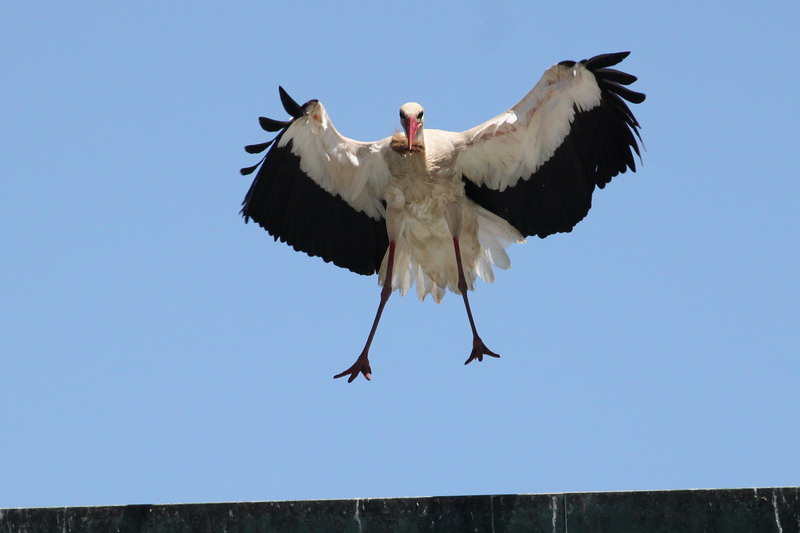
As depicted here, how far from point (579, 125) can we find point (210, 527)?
3.87 meters

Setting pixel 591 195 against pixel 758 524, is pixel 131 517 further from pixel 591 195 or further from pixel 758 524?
pixel 591 195

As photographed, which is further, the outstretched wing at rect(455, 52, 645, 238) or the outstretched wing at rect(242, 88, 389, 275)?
the outstretched wing at rect(242, 88, 389, 275)

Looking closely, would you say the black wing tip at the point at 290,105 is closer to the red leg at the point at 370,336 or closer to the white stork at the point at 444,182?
the white stork at the point at 444,182

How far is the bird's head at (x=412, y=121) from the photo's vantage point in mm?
8062

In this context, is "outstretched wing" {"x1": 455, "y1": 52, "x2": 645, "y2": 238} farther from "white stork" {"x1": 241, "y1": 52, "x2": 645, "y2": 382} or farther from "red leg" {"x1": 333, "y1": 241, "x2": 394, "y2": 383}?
"red leg" {"x1": 333, "y1": 241, "x2": 394, "y2": 383}

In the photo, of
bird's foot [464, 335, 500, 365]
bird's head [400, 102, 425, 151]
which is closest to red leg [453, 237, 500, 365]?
bird's foot [464, 335, 500, 365]

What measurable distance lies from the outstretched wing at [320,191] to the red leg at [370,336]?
0.30m

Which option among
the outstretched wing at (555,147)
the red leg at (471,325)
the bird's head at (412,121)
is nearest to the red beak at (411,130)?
the bird's head at (412,121)

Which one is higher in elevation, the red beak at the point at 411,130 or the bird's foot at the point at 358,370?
the red beak at the point at 411,130

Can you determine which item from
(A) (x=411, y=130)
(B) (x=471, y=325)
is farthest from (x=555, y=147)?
(B) (x=471, y=325)

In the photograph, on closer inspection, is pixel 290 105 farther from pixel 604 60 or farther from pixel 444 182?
pixel 604 60

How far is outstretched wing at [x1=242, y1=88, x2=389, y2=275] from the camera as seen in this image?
27.1ft

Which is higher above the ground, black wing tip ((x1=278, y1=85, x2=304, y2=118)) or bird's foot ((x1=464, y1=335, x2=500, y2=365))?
black wing tip ((x1=278, y1=85, x2=304, y2=118))

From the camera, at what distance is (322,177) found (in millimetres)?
8672
